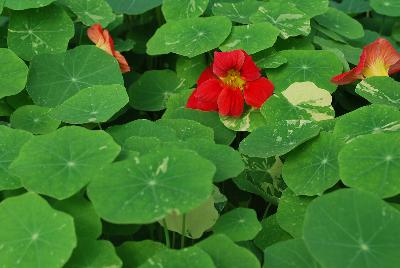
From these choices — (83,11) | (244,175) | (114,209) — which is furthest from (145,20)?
(114,209)

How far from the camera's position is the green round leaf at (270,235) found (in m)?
1.62

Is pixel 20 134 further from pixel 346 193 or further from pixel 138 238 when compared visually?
pixel 346 193

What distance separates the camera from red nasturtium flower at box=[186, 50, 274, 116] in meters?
1.95

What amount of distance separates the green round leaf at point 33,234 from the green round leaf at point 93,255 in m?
0.10

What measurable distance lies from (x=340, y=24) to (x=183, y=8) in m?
0.62

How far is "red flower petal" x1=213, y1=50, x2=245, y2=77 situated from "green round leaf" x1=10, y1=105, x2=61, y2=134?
1.65ft

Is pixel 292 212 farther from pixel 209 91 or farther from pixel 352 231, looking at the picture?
pixel 209 91

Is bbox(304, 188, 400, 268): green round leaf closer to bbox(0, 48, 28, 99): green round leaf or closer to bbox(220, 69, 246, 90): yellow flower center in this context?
bbox(220, 69, 246, 90): yellow flower center

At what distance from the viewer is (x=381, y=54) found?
2027 mm

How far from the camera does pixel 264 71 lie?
7.18 feet

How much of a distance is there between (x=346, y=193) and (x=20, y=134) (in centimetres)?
82

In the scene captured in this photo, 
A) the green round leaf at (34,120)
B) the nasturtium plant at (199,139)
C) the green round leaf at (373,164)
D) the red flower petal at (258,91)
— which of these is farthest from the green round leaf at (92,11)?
the green round leaf at (373,164)

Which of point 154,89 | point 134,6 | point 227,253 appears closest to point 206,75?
point 154,89

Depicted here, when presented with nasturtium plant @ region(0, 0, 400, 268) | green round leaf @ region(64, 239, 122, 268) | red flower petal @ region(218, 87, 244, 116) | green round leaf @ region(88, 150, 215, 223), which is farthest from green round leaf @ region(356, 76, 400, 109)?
→ green round leaf @ region(64, 239, 122, 268)
